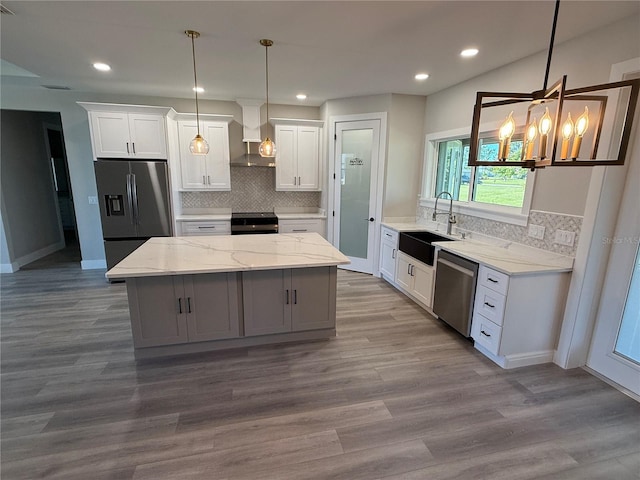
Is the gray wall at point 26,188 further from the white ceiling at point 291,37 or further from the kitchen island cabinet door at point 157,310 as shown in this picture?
the kitchen island cabinet door at point 157,310

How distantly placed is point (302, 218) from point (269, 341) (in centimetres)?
254

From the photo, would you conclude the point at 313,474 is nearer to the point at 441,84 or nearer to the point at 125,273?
the point at 125,273

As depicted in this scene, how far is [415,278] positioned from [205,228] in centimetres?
319

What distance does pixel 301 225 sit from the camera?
16.9 feet

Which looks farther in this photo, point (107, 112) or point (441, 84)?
point (107, 112)

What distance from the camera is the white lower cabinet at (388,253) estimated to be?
4340 millimetres

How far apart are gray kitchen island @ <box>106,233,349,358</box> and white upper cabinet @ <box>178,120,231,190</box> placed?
6.86ft

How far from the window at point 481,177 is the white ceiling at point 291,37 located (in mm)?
800

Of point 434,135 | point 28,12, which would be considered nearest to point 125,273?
point 28,12

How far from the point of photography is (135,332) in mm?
2621

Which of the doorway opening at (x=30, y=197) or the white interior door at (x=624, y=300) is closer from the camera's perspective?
the white interior door at (x=624, y=300)

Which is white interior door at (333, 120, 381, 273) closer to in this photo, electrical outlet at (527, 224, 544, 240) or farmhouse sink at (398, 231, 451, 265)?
farmhouse sink at (398, 231, 451, 265)

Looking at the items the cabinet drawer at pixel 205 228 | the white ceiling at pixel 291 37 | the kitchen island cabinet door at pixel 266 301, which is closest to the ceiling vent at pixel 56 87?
the white ceiling at pixel 291 37

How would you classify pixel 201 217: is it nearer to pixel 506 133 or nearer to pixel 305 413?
pixel 305 413
